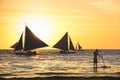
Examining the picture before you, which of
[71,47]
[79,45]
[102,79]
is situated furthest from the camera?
[79,45]

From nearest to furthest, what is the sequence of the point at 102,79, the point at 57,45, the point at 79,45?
the point at 102,79, the point at 57,45, the point at 79,45

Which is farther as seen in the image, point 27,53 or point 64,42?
point 64,42

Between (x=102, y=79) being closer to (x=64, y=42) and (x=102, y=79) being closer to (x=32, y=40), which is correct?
(x=32, y=40)

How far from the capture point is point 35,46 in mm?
86062

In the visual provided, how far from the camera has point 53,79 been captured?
1196 inches

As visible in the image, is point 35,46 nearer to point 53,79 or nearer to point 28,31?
point 28,31

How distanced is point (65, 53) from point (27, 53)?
25874 millimetres

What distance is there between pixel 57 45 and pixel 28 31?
66.7 ft

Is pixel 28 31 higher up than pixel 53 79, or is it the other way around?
pixel 28 31

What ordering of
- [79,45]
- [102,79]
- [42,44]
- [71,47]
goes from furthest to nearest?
1. [79,45]
2. [71,47]
3. [42,44]
4. [102,79]

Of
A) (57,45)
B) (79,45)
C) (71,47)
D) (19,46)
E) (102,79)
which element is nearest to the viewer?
(102,79)

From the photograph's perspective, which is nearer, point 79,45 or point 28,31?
point 28,31

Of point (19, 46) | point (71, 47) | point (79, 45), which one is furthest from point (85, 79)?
point (79, 45)

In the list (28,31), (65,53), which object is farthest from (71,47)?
(28,31)
